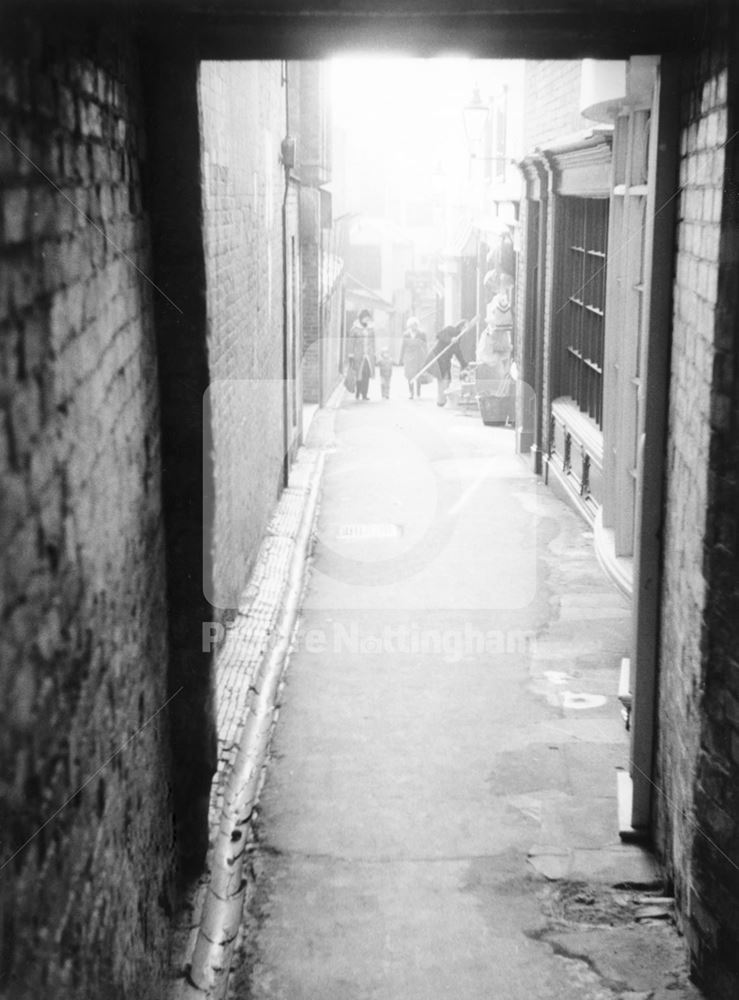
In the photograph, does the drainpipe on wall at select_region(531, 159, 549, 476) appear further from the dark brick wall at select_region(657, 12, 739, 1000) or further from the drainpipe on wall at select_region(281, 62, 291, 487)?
the dark brick wall at select_region(657, 12, 739, 1000)

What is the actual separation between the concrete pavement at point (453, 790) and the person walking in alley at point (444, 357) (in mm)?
11657

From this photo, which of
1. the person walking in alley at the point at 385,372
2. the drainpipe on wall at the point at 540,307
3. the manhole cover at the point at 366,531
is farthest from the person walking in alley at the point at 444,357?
the manhole cover at the point at 366,531

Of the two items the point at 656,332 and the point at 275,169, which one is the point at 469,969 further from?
the point at 275,169

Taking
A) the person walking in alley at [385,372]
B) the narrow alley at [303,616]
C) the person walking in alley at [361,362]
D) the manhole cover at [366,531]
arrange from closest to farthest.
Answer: the narrow alley at [303,616]
the manhole cover at [366,531]
the person walking in alley at [361,362]
the person walking in alley at [385,372]

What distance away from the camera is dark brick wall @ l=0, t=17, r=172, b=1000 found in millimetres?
2203

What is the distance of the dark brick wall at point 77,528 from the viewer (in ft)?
7.23

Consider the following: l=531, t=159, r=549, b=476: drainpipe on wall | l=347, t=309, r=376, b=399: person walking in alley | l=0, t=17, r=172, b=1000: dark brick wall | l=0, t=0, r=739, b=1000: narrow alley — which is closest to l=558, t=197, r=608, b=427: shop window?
l=531, t=159, r=549, b=476: drainpipe on wall

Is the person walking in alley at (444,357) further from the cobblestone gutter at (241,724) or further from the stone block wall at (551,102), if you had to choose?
the cobblestone gutter at (241,724)

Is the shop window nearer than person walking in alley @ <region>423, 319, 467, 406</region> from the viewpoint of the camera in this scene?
Yes

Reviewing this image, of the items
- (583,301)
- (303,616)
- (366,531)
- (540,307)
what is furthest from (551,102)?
(303,616)

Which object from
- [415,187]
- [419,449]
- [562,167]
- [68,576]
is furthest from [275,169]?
[415,187]

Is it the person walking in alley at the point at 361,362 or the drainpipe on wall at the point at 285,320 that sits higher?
the drainpipe on wall at the point at 285,320

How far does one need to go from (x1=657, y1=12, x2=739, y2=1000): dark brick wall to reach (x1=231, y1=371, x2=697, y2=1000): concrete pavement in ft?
1.65

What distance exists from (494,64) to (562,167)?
34.7 ft
